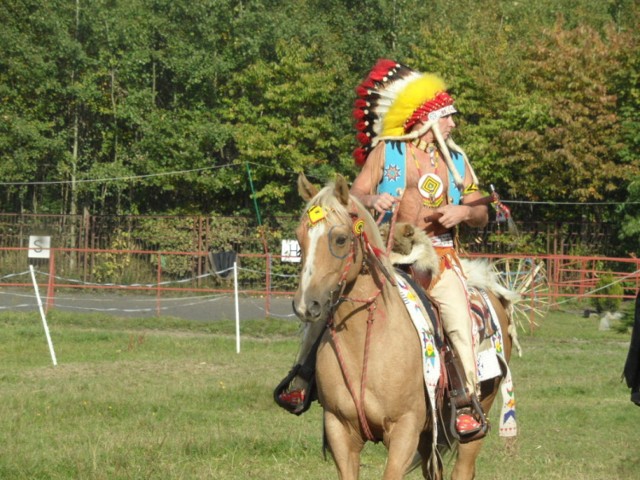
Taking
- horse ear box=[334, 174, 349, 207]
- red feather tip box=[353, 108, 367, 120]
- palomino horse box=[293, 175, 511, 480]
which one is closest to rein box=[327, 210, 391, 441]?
palomino horse box=[293, 175, 511, 480]

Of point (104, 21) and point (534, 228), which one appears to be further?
point (104, 21)

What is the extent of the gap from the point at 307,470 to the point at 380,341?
2.93 metres

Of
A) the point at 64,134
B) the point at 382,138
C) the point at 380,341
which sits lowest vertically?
A: the point at 380,341

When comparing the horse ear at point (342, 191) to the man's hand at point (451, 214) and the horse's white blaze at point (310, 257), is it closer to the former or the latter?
the horse's white blaze at point (310, 257)

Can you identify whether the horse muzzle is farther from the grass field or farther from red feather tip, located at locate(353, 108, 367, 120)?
the grass field

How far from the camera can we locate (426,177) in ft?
24.2

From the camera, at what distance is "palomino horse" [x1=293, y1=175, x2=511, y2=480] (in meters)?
6.15

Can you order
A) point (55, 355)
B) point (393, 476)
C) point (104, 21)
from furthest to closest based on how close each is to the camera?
1. point (104, 21)
2. point (55, 355)
3. point (393, 476)

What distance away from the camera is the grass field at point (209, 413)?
8.87 metres

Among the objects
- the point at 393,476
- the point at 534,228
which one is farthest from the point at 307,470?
the point at 534,228

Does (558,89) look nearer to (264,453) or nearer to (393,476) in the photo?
(264,453)

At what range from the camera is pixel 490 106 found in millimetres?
38406

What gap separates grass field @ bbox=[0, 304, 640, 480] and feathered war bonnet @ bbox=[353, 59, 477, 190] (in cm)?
270

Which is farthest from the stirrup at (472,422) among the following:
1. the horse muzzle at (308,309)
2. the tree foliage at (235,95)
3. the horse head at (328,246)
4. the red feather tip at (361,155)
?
the tree foliage at (235,95)
